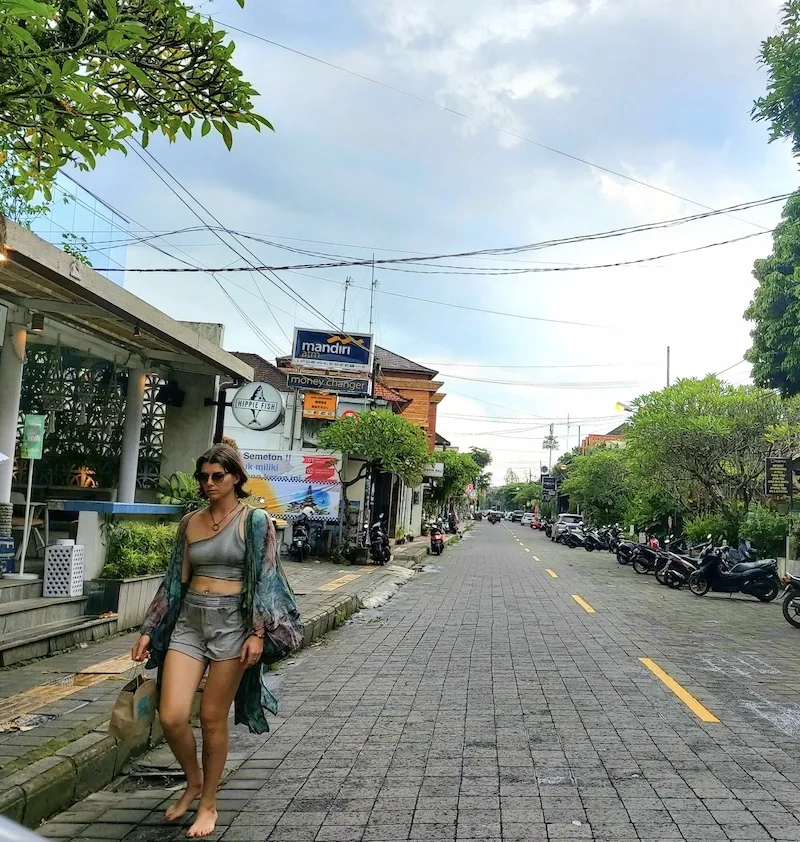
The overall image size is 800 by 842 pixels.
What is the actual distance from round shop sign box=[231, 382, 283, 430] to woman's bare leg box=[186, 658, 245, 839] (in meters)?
Answer: 8.84

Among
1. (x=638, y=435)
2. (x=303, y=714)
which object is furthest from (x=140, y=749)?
(x=638, y=435)

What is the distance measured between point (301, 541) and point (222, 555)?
17633 mm

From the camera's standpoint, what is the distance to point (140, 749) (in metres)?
5.25

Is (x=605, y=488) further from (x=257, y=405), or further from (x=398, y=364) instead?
(x=257, y=405)

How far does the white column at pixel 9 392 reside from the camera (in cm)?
862

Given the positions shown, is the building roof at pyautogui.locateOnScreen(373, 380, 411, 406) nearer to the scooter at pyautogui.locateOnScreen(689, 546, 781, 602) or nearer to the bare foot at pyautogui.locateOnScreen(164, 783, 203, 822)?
the scooter at pyautogui.locateOnScreen(689, 546, 781, 602)

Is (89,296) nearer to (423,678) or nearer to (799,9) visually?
(423,678)

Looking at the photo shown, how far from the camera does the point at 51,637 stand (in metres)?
7.43

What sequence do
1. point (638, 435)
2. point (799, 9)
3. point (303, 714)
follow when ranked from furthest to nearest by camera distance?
point (638, 435), point (799, 9), point (303, 714)

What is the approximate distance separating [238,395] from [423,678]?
6.35 meters

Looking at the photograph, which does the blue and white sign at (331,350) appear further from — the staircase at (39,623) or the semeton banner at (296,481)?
the staircase at (39,623)

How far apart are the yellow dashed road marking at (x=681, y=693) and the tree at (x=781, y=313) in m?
5.82

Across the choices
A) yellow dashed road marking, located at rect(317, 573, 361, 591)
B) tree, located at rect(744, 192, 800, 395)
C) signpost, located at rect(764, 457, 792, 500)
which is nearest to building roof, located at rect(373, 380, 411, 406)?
yellow dashed road marking, located at rect(317, 573, 361, 591)

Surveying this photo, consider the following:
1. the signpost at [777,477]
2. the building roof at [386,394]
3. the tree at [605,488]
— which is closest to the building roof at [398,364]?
the tree at [605,488]
